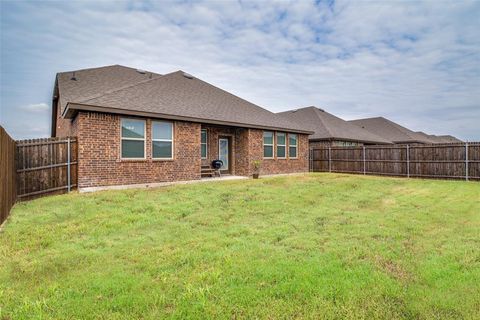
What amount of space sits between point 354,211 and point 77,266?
6.65 metres

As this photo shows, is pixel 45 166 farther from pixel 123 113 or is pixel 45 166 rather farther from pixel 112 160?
pixel 123 113

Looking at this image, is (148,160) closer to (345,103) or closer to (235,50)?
(235,50)

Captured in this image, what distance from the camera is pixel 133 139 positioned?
11148 mm

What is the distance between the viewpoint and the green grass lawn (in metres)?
2.95

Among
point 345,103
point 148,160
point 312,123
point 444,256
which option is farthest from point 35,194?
point 345,103

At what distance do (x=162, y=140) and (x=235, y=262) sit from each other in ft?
29.2

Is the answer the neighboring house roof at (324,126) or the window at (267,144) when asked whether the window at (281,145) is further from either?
the neighboring house roof at (324,126)

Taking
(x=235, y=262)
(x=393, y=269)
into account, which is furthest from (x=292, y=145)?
(x=235, y=262)

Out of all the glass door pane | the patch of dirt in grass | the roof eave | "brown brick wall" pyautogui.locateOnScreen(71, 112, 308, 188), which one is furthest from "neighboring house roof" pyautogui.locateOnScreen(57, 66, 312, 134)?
the patch of dirt in grass

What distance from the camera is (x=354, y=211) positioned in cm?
772

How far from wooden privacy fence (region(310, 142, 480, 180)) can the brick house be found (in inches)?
144

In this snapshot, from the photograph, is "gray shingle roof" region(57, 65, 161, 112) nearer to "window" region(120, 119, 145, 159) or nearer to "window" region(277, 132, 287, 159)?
"window" region(120, 119, 145, 159)

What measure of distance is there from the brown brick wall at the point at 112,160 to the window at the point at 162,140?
0.21m

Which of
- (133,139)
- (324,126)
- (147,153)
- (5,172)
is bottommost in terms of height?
(5,172)
